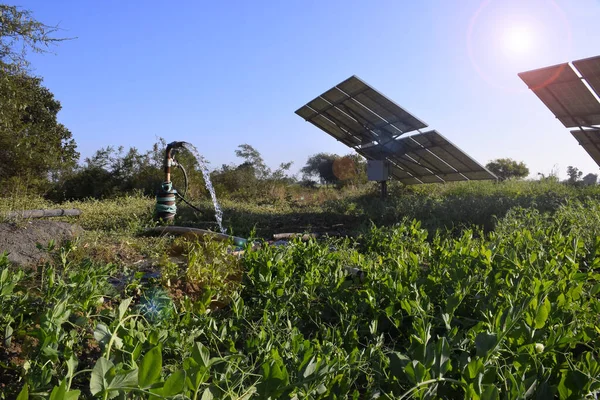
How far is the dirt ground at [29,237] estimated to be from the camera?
3.12 metres

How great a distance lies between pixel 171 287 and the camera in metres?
2.40

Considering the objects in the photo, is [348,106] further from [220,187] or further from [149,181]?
[149,181]

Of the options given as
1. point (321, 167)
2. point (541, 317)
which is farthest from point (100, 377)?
point (321, 167)

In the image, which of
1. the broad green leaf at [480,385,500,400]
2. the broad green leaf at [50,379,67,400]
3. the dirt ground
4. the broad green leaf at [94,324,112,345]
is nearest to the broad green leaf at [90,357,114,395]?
the broad green leaf at [50,379,67,400]

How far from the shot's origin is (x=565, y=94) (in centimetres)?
859

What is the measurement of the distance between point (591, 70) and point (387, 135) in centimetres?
412

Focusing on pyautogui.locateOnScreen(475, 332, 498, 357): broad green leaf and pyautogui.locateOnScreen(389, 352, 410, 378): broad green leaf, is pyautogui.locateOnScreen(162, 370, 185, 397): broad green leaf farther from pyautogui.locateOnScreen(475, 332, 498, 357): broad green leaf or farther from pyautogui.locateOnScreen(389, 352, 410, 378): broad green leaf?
pyautogui.locateOnScreen(475, 332, 498, 357): broad green leaf

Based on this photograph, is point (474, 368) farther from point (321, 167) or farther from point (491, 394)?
point (321, 167)

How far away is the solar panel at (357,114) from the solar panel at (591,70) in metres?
2.81

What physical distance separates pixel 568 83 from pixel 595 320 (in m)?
8.22

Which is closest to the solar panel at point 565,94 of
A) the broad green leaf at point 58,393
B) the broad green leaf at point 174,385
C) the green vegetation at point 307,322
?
the green vegetation at point 307,322

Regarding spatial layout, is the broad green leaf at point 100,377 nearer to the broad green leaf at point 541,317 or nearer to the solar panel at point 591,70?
the broad green leaf at point 541,317

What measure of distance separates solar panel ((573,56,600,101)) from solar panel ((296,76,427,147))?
2806 mm

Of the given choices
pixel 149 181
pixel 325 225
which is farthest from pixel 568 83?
pixel 149 181
